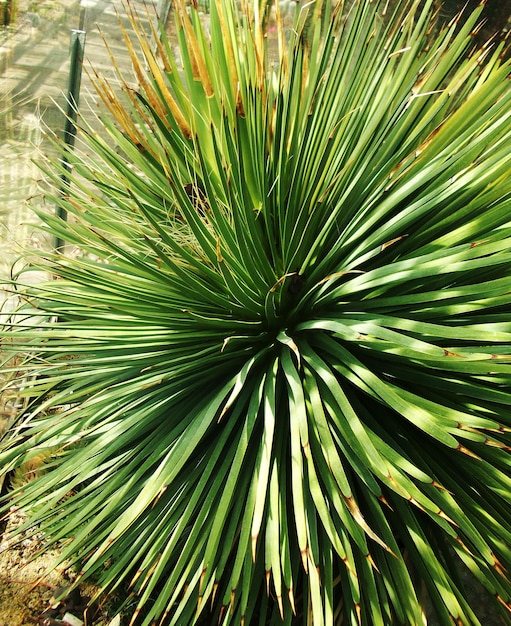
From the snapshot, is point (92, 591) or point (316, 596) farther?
point (92, 591)

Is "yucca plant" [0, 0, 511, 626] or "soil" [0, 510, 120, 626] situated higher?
"yucca plant" [0, 0, 511, 626]

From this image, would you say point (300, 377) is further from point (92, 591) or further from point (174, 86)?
point (92, 591)

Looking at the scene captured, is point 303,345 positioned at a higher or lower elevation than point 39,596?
higher

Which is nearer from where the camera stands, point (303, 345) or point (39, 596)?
point (303, 345)

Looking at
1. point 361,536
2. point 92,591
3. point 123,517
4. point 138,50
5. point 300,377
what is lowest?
point 92,591

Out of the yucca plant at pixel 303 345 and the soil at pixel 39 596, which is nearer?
the yucca plant at pixel 303 345

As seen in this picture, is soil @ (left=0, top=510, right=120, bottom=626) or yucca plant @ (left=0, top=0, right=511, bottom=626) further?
soil @ (left=0, top=510, right=120, bottom=626)

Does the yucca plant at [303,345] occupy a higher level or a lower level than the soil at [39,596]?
higher

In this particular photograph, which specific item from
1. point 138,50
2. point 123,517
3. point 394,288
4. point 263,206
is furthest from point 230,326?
point 138,50
